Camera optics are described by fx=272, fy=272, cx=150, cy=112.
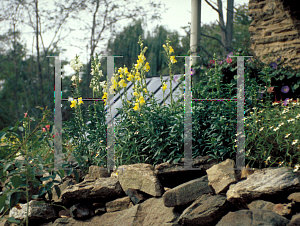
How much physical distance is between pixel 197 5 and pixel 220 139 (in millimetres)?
2074

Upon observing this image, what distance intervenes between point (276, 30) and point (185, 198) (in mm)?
3673

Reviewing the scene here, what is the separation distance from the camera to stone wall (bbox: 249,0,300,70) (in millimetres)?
4430

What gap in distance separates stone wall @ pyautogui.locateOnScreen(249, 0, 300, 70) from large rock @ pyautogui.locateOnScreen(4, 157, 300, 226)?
2797 mm

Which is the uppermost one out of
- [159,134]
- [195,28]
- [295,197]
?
[195,28]

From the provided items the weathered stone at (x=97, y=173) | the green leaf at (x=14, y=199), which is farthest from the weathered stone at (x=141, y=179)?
the green leaf at (x=14, y=199)

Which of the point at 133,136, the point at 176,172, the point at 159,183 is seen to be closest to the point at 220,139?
the point at 176,172

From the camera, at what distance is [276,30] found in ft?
15.2

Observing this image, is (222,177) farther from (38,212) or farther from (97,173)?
(38,212)

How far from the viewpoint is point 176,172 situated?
2564 mm

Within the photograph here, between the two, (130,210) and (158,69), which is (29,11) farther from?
(130,210)

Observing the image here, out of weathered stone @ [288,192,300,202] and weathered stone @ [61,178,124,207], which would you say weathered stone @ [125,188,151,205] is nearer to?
weathered stone @ [61,178,124,207]

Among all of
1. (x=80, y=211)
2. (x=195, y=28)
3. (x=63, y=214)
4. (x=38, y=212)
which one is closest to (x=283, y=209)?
(x=80, y=211)

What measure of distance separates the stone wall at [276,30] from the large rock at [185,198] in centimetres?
280

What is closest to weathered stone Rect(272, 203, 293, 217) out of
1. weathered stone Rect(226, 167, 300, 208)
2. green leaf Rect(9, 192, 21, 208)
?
weathered stone Rect(226, 167, 300, 208)
